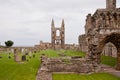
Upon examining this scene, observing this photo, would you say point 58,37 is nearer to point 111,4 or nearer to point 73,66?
point 111,4

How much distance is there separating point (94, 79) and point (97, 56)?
7.27 metres

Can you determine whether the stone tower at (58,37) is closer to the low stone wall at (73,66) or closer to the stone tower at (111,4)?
the stone tower at (111,4)

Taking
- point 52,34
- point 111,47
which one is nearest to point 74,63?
point 111,47

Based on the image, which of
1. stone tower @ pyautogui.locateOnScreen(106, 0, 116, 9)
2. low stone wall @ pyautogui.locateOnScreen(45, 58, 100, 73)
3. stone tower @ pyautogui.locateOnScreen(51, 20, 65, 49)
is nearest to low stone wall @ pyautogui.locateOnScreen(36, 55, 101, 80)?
low stone wall @ pyautogui.locateOnScreen(45, 58, 100, 73)

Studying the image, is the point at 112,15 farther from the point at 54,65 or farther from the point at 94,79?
the point at 94,79

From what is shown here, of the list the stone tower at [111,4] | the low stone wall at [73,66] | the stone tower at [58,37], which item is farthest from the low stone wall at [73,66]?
the stone tower at [58,37]

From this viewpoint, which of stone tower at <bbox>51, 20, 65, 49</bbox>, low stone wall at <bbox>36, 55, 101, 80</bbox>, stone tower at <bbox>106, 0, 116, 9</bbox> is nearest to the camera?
low stone wall at <bbox>36, 55, 101, 80</bbox>

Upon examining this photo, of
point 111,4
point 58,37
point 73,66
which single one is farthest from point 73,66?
point 58,37

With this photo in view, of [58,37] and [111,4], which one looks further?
[58,37]

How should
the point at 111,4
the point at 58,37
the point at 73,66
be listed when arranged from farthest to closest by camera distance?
the point at 58,37 < the point at 111,4 < the point at 73,66

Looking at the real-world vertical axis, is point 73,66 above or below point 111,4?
below

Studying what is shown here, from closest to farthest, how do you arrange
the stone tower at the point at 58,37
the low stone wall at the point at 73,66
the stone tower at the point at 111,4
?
the low stone wall at the point at 73,66, the stone tower at the point at 111,4, the stone tower at the point at 58,37

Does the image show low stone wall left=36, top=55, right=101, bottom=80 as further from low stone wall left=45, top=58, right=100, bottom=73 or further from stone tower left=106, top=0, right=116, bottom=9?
stone tower left=106, top=0, right=116, bottom=9

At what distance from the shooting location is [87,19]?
68.8m
